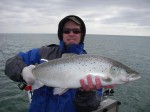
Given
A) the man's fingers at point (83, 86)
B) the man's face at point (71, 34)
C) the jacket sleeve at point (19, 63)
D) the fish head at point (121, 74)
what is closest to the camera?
the man's fingers at point (83, 86)

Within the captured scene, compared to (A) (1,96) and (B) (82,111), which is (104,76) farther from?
(A) (1,96)

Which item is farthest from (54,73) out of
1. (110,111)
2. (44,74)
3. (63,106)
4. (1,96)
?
(1,96)

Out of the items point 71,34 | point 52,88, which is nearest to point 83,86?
point 52,88

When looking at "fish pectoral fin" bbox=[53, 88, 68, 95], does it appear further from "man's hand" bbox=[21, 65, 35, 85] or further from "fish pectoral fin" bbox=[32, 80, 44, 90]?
"man's hand" bbox=[21, 65, 35, 85]

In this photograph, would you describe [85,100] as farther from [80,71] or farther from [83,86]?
[80,71]

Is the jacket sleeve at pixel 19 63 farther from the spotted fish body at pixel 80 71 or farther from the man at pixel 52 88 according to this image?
the spotted fish body at pixel 80 71

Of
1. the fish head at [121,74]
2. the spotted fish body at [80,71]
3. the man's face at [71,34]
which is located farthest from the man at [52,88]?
the fish head at [121,74]

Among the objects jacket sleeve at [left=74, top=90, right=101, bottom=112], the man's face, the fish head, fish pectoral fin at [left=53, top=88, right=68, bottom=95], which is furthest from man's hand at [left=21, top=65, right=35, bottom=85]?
the fish head
